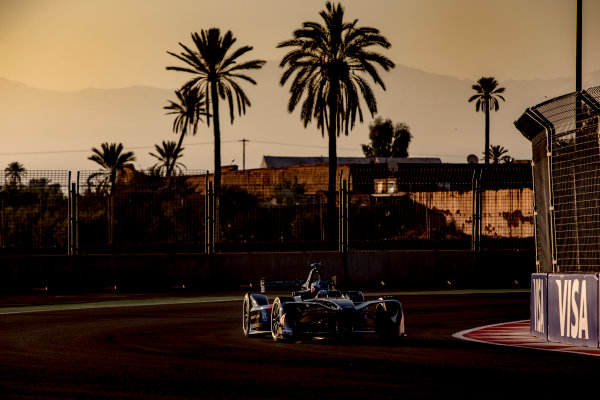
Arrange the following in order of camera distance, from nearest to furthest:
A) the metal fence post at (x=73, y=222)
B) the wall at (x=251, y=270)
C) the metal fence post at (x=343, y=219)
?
the metal fence post at (x=73, y=222) < the wall at (x=251, y=270) < the metal fence post at (x=343, y=219)

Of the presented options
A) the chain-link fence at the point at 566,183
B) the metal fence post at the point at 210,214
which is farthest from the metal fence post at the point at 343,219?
the chain-link fence at the point at 566,183

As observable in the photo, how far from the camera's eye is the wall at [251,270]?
81.3 feet

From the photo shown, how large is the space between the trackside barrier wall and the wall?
1241 centimetres

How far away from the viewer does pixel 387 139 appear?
128m

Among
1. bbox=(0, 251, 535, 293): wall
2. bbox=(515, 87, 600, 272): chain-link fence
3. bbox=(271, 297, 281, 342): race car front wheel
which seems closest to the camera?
bbox=(515, 87, 600, 272): chain-link fence

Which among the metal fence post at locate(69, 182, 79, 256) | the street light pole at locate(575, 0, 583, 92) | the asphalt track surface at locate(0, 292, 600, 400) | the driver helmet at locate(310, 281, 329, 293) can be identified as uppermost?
the street light pole at locate(575, 0, 583, 92)

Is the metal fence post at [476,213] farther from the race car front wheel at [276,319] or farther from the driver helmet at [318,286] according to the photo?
the race car front wheel at [276,319]

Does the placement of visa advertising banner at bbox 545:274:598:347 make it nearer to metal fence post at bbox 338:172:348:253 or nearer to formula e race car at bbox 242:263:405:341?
formula e race car at bbox 242:263:405:341

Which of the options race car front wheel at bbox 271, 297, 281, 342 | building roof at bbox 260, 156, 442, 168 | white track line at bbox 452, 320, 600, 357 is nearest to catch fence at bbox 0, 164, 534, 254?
white track line at bbox 452, 320, 600, 357

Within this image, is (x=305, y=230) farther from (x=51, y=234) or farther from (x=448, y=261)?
(x=51, y=234)

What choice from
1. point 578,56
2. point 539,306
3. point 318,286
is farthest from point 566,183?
point 578,56

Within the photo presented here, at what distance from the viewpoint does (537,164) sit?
45.4ft

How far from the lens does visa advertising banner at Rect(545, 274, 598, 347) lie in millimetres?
11531

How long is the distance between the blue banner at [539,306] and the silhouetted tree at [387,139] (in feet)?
374
